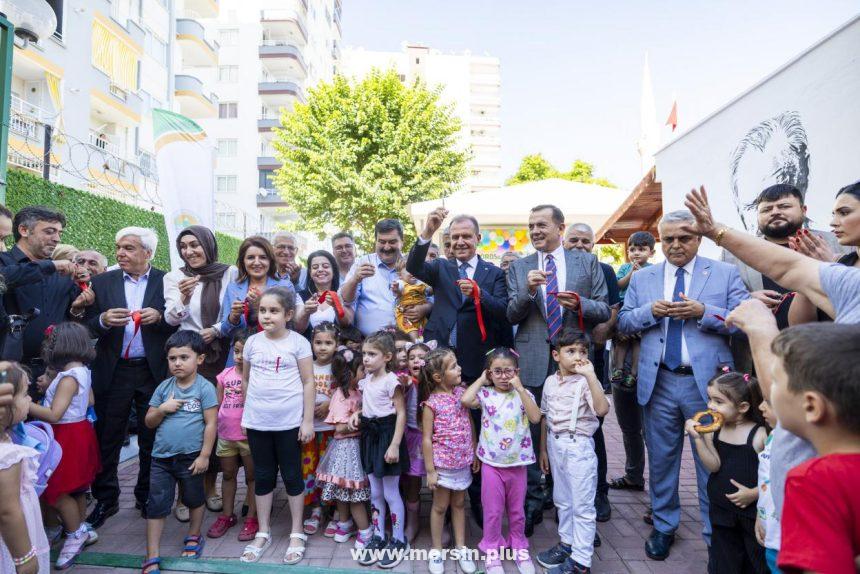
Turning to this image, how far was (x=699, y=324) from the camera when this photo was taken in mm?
3051

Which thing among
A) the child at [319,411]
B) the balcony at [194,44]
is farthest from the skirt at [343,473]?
the balcony at [194,44]

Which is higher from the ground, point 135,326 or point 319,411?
point 135,326

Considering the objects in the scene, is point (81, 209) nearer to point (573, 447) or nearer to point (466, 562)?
point (466, 562)

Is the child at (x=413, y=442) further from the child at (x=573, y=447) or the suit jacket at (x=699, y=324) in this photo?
the suit jacket at (x=699, y=324)

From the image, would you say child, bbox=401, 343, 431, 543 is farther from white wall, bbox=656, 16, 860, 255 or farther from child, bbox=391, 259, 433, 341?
white wall, bbox=656, 16, 860, 255

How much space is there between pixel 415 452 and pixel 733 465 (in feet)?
6.36

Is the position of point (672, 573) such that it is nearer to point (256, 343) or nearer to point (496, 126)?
point (256, 343)

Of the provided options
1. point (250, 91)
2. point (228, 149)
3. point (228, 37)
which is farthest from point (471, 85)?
point (228, 149)

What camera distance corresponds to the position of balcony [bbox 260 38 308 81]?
104 feet

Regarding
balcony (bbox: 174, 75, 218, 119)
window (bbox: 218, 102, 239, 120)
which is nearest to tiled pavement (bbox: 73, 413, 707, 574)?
balcony (bbox: 174, 75, 218, 119)

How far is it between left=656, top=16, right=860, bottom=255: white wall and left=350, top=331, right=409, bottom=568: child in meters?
3.97

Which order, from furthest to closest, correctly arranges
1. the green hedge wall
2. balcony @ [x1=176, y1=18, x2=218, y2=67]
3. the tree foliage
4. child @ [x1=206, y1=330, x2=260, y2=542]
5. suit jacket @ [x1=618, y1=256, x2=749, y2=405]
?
the tree foliage < balcony @ [x1=176, y1=18, x2=218, y2=67] < the green hedge wall < child @ [x1=206, y1=330, x2=260, y2=542] < suit jacket @ [x1=618, y1=256, x2=749, y2=405]

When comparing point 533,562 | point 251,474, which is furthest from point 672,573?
point 251,474

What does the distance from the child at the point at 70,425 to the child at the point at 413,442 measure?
2164mm
